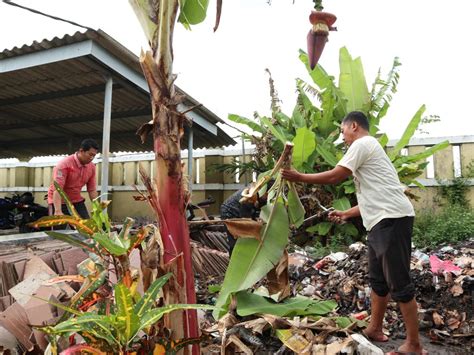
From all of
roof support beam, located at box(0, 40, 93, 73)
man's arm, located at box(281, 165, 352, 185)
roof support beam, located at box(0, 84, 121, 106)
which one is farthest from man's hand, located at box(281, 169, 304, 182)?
roof support beam, located at box(0, 84, 121, 106)

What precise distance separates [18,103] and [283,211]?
Result: 227 inches

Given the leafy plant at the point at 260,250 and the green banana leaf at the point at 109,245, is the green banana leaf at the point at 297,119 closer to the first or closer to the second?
the leafy plant at the point at 260,250

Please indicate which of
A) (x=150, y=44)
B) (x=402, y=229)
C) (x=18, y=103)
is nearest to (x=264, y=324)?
(x=402, y=229)

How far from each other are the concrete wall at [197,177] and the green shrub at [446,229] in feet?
2.61

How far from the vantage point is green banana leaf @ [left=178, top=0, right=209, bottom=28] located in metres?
1.69

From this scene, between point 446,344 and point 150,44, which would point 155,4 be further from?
point 446,344

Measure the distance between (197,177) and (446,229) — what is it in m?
5.48

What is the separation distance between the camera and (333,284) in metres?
3.92

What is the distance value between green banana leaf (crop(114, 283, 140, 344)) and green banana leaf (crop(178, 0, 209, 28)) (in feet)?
4.12

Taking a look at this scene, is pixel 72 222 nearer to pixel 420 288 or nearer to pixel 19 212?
pixel 420 288

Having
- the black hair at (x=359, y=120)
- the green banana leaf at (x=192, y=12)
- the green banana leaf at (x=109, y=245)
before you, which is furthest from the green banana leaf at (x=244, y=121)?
the green banana leaf at (x=109, y=245)

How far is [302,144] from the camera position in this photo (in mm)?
5094

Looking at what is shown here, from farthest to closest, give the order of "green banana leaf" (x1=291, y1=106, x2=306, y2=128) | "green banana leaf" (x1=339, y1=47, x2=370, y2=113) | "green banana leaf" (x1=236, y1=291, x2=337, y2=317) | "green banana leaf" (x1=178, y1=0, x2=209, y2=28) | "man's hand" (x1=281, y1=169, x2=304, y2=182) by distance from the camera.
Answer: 1. "green banana leaf" (x1=291, y1=106, x2=306, y2=128)
2. "green banana leaf" (x1=339, y1=47, x2=370, y2=113)
3. "green banana leaf" (x1=236, y1=291, x2=337, y2=317)
4. "man's hand" (x1=281, y1=169, x2=304, y2=182)
5. "green banana leaf" (x1=178, y1=0, x2=209, y2=28)

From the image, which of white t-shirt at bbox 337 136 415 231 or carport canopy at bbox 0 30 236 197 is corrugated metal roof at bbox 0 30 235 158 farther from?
white t-shirt at bbox 337 136 415 231
